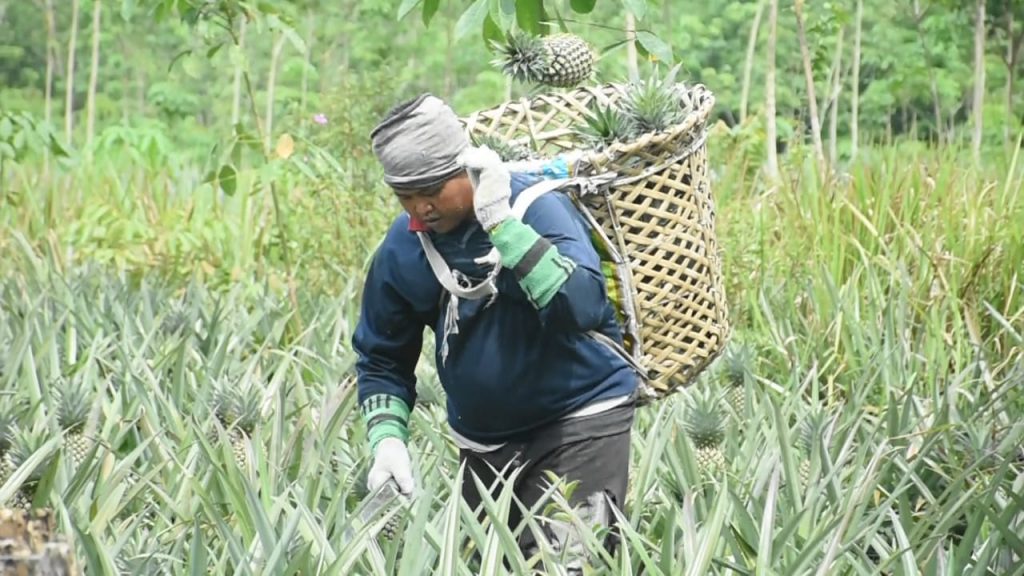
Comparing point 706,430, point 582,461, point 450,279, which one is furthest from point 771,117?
point 450,279

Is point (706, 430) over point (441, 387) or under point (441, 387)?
over

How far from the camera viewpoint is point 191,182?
970 cm

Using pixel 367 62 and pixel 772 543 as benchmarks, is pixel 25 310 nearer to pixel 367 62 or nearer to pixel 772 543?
pixel 772 543

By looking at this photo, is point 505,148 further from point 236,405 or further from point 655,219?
point 236,405

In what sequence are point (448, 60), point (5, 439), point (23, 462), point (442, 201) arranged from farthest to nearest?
point (448, 60) → point (5, 439) → point (23, 462) → point (442, 201)

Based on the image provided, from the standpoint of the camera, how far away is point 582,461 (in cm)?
329

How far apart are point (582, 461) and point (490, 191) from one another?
2.26ft

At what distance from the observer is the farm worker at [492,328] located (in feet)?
9.77

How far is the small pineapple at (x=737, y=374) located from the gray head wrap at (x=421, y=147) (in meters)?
1.88

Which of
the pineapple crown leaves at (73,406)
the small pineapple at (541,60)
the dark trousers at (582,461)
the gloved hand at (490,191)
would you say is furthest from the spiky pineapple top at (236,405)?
the gloved hand at (490,191)

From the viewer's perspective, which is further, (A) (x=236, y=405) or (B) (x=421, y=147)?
(A) (x=236, y=405)

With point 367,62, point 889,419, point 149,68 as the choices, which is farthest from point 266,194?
point 149,68

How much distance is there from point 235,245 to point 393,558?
4.59 metres

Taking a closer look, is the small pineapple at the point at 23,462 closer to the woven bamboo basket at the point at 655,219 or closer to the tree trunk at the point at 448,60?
the woven bamboo basket at the point at 655,219
